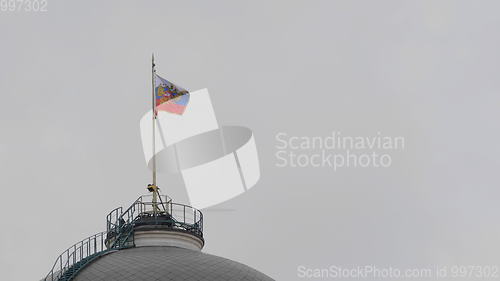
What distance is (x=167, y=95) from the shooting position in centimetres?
5588

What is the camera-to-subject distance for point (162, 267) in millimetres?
44531

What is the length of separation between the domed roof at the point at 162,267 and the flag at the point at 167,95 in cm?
1085

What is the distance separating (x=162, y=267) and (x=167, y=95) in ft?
47.4

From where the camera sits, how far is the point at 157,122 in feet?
199

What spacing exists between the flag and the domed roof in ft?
35.6

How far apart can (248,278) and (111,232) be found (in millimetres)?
9096

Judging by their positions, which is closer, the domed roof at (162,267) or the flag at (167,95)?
the domed roof at (162,267)

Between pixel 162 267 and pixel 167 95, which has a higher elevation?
pixel 167 95

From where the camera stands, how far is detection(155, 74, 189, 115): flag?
5569 centimetres

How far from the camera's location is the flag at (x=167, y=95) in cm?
5569

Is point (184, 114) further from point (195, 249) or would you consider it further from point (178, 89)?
point (195, 249)

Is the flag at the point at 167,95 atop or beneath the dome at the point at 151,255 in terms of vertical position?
atop

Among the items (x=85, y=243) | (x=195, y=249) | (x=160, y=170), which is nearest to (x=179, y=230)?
(x=195, y=249)

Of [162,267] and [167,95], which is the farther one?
[167,95]
